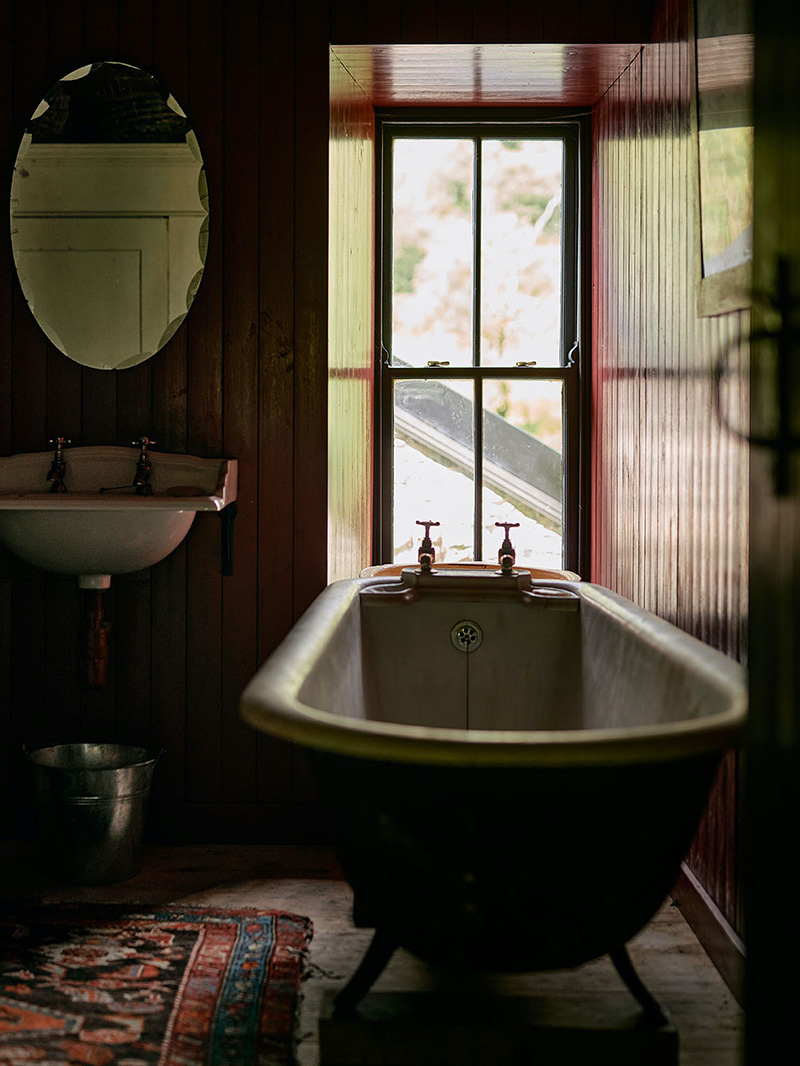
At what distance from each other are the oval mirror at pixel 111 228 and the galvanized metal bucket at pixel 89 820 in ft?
3.65

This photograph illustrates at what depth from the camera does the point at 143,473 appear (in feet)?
8.81

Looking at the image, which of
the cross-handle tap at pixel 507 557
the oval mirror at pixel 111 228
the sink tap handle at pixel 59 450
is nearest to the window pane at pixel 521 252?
the cross-handle tap at pixel 507 557

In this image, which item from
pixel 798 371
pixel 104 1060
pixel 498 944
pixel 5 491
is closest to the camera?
pixel 798 371

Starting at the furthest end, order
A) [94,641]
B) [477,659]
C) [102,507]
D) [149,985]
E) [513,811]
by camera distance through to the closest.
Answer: [94,641], [477,659], [102,507], [149,985], [513,811]

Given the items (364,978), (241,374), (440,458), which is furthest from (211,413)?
(364,978)

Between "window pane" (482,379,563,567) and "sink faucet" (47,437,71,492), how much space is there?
1368 millimetres

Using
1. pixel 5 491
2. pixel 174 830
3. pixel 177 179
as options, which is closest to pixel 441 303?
pixel 177 179

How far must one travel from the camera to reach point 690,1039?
5.78ft

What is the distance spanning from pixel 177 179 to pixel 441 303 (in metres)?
0.99

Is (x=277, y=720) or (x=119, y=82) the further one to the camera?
(x=119, y=82)

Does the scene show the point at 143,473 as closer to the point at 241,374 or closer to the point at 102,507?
the point at 102,507

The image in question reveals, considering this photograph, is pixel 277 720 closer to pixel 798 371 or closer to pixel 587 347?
pixel 798 371

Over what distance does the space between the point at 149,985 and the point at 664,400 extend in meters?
1.75

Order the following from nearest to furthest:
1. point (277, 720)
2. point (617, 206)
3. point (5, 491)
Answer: point (277, 720)
point (5, 491)
point (617, 206)
